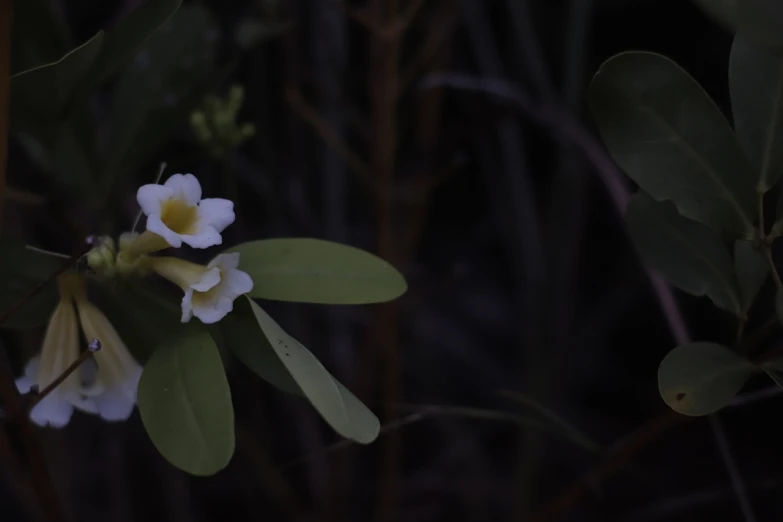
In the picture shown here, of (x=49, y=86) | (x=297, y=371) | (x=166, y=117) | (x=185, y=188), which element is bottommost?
(x=297, y=371)

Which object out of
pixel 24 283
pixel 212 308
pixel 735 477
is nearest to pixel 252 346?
pixel 212 308

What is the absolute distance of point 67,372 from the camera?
0.44m

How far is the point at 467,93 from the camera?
112 cm

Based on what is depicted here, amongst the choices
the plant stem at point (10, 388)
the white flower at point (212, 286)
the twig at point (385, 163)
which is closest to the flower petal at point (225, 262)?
the white flower at point (212, 286)

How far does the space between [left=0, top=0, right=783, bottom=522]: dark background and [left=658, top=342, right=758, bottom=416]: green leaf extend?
351mm

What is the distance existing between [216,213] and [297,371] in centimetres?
11

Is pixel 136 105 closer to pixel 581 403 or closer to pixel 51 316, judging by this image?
pixel 51 316

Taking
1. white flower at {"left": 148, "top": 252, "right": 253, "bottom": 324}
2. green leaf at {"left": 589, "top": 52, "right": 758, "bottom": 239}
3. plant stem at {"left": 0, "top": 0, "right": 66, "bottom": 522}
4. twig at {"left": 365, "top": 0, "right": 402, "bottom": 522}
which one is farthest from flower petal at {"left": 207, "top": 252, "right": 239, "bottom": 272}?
twig at {"left": 365, "top": 0, "right": 402, "bottom": 522}

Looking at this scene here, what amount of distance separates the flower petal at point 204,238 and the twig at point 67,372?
81mm

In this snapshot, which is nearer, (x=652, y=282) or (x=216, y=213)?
(x=216, y=213)

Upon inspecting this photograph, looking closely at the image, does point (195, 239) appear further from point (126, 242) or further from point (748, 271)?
point (748, 271)

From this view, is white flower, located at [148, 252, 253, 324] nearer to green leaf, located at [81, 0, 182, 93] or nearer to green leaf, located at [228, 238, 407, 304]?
green leaf, located at [228, 238, 407, 304]

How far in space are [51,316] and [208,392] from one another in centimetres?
16

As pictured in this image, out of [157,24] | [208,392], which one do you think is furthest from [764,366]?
[157,24]
